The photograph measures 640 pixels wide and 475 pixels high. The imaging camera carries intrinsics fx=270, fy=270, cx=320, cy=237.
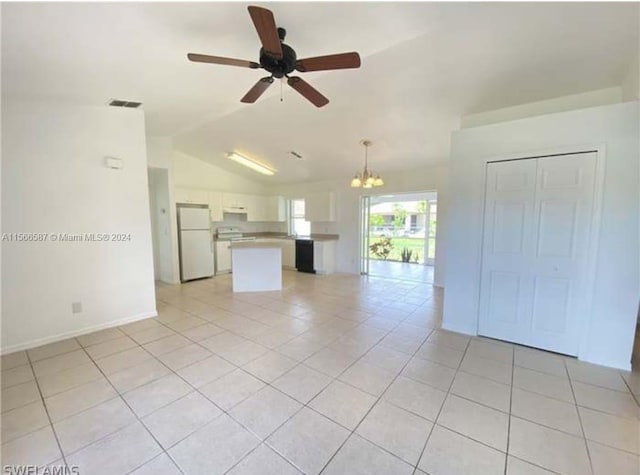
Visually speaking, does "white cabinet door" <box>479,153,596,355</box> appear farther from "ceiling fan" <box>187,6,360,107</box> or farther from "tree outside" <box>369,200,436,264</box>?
"tree outside" <box>369,200,436,264</box>

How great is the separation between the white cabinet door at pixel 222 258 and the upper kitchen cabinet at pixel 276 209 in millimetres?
1687

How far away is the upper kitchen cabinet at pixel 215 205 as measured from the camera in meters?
6.48

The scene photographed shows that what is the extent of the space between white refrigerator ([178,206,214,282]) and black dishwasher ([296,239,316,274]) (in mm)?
2128

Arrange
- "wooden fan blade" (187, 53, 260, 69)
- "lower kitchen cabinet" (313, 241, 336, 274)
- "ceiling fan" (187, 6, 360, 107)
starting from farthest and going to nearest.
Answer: "lower kitchen cabinet" (313, 241, 336, 274) < "wooden fan blade" (187, 53, 260, 69) < "ceiling fan" (187, 6, 360, 107)

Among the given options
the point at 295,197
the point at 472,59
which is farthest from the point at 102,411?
the point at 295,197

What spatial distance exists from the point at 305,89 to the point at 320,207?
4540mm

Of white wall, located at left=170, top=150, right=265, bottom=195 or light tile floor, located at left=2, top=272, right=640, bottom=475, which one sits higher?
white wall, located at left=170, top=150, right=265, bottom=195

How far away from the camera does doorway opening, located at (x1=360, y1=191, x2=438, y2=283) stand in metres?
6.66

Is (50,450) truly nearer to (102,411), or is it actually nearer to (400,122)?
(102,411)

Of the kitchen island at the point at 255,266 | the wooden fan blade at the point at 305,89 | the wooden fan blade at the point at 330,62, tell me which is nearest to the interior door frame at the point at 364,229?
the kitchen island at the point at 255,266

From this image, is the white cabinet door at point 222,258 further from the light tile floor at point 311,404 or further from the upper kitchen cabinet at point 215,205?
the light tile floor at point 311,404

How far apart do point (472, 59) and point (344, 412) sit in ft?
10.7

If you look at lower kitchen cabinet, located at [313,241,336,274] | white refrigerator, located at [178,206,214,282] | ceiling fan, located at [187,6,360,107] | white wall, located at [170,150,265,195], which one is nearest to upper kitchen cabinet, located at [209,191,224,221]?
white wall, located at [170,150,265,195]

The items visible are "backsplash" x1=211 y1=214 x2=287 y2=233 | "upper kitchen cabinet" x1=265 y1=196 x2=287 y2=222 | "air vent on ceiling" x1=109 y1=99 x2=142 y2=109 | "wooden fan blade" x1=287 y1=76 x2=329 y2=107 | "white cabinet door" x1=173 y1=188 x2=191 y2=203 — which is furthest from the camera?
"upper kitchen cabinet" x1=265 y1=196 x2=287 y2=222
